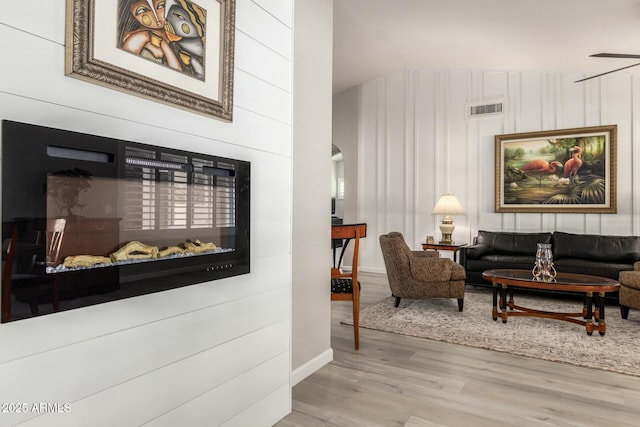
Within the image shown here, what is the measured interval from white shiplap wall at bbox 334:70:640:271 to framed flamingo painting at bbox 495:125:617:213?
0.12 metres

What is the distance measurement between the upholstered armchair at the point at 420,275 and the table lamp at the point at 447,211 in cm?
170

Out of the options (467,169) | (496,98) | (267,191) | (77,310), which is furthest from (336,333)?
(496,98)

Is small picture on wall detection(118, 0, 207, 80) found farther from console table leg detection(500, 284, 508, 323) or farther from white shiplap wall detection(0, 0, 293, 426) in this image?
console table leg detection(500, 284, 508, 323)

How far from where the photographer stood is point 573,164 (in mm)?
5492

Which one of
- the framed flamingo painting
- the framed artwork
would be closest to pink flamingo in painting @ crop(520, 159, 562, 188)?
the framed flamingo painting

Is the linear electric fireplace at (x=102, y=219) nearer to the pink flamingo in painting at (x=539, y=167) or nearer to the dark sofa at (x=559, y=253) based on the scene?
the dark sofa at (x=559, y=253)

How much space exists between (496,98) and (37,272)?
634 cm

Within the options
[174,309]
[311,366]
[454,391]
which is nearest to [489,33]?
[454,391]

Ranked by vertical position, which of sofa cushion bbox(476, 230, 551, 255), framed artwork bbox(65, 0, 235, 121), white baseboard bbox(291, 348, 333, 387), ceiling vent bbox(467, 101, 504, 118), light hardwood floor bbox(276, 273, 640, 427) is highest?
ceiling vent bbox(467, 101, 504, 118)

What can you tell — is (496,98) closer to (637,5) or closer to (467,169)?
(467,169)

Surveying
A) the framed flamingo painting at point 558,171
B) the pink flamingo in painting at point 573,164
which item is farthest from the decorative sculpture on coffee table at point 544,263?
the pink flamingo in painting at point 573,164

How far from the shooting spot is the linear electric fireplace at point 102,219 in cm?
100

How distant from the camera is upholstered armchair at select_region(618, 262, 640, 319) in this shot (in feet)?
12.1

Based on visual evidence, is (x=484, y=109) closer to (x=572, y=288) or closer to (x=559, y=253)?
(x=559, y=253)
